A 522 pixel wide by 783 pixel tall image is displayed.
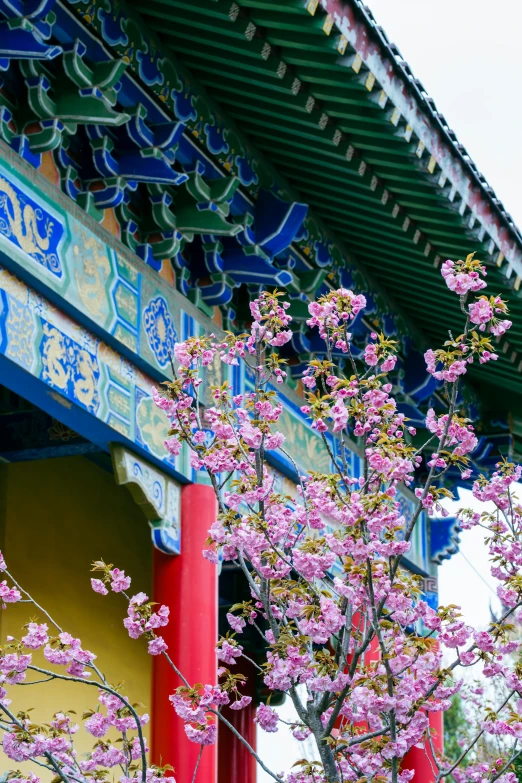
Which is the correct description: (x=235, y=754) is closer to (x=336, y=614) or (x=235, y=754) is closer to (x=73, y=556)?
(x=73, y=556)

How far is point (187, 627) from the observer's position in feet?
22.3

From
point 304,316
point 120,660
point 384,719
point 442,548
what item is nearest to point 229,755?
point 442,548

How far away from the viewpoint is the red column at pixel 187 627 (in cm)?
654

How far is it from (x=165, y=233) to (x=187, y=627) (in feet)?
6.46

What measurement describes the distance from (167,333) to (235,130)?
1.15 metres

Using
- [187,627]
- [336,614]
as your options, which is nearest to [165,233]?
[187,627]

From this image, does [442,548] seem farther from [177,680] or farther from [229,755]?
[177,680]


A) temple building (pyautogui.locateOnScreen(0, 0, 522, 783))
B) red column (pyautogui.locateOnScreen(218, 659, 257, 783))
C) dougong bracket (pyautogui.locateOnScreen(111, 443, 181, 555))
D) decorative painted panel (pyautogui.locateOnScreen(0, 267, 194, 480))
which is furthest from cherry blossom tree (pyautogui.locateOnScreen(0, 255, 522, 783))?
red column (pyautogui.locateOnScreen(218, 659, 257, 783))

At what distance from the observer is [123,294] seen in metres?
6.59

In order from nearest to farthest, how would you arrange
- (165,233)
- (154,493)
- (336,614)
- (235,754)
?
(336,614) < (154,493) < (165,233) < (235,754)

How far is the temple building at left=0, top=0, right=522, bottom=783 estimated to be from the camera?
5.88 metres

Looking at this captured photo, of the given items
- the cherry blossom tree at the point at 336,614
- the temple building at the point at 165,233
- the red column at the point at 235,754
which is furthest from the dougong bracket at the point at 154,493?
the red column at the point at 235,754

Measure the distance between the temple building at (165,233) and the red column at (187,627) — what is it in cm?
1

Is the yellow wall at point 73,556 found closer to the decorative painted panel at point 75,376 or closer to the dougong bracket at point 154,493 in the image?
the dougong bracket at point 154,493
